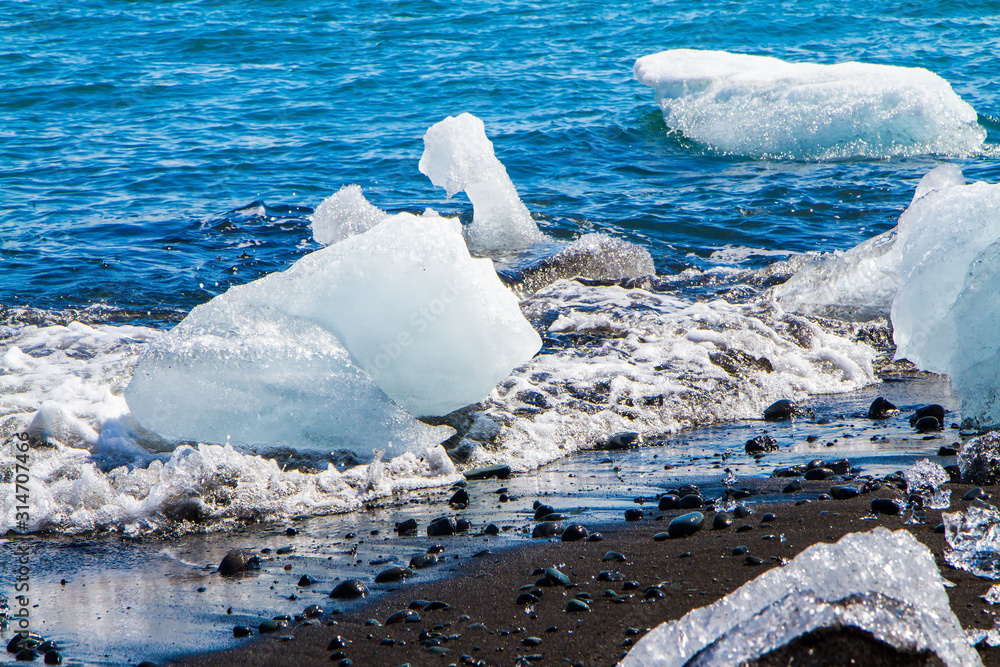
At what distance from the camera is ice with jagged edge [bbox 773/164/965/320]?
21.2 feet

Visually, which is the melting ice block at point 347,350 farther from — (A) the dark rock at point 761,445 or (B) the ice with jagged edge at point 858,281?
(B) the ice with jagged edge at point 858,281

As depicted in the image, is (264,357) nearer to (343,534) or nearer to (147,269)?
(343,534)

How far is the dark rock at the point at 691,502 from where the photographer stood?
132 inches

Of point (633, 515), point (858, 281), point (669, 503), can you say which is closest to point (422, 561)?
point (633, 515)

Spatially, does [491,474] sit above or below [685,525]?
below

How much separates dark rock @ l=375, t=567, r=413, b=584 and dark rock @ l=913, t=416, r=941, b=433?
2644 mm

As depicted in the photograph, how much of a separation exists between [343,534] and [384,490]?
0.51 metres

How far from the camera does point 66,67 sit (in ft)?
48.8

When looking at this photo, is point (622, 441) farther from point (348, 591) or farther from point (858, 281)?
point (858, 281)

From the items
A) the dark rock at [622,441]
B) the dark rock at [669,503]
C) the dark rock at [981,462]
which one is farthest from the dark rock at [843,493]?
the dark rock at [622,441]

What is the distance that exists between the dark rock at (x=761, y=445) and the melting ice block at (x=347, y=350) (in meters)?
1.18

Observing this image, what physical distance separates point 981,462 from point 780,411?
1.52 metres

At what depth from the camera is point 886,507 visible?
299cm

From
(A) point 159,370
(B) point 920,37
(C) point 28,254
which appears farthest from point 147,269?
(B) point 920,37
